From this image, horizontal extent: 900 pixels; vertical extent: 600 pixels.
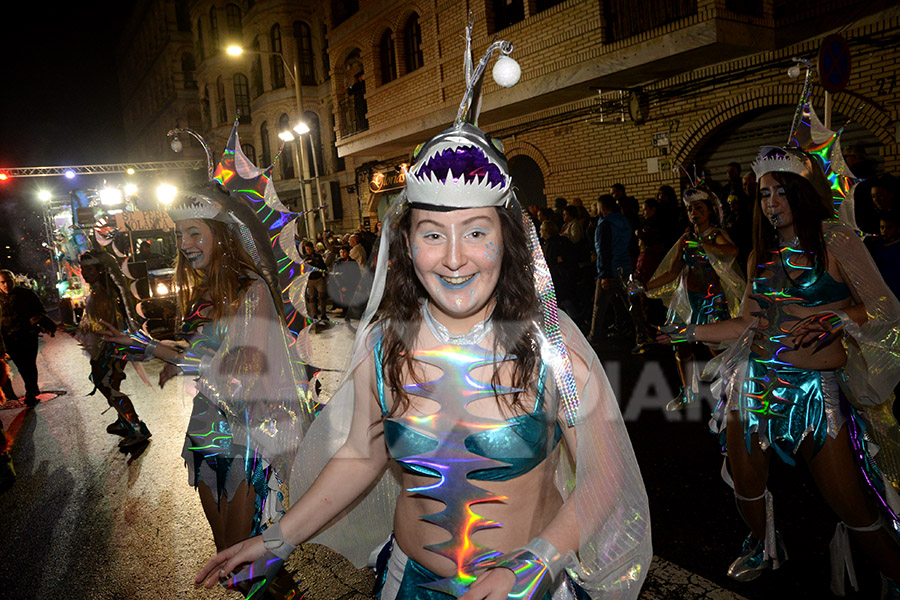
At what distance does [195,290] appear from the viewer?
3.21 meters

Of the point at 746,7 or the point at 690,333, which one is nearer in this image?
the point at 690,333

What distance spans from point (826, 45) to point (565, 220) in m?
4.46

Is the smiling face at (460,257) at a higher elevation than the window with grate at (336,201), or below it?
below

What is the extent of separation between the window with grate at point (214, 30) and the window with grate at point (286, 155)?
795cm

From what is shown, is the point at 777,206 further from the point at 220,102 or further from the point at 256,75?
the point at 220,102

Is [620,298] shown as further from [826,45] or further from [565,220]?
[826,45]

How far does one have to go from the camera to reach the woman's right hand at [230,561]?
1.70 metres

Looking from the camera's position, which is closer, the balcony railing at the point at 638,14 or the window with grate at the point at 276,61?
the balcony railing at the point at 638,14

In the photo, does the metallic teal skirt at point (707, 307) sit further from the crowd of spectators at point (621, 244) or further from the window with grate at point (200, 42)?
the window with grate at point (200, 42)

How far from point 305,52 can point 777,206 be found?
32236 mm

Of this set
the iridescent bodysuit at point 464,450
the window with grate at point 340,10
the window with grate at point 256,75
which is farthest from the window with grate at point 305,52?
the iridescent bodysuit at point 464,450

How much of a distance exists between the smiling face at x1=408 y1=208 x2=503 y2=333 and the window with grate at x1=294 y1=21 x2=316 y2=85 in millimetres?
32433

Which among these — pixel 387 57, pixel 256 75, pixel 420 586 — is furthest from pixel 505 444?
pixel 256 75

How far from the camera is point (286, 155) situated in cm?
3309
